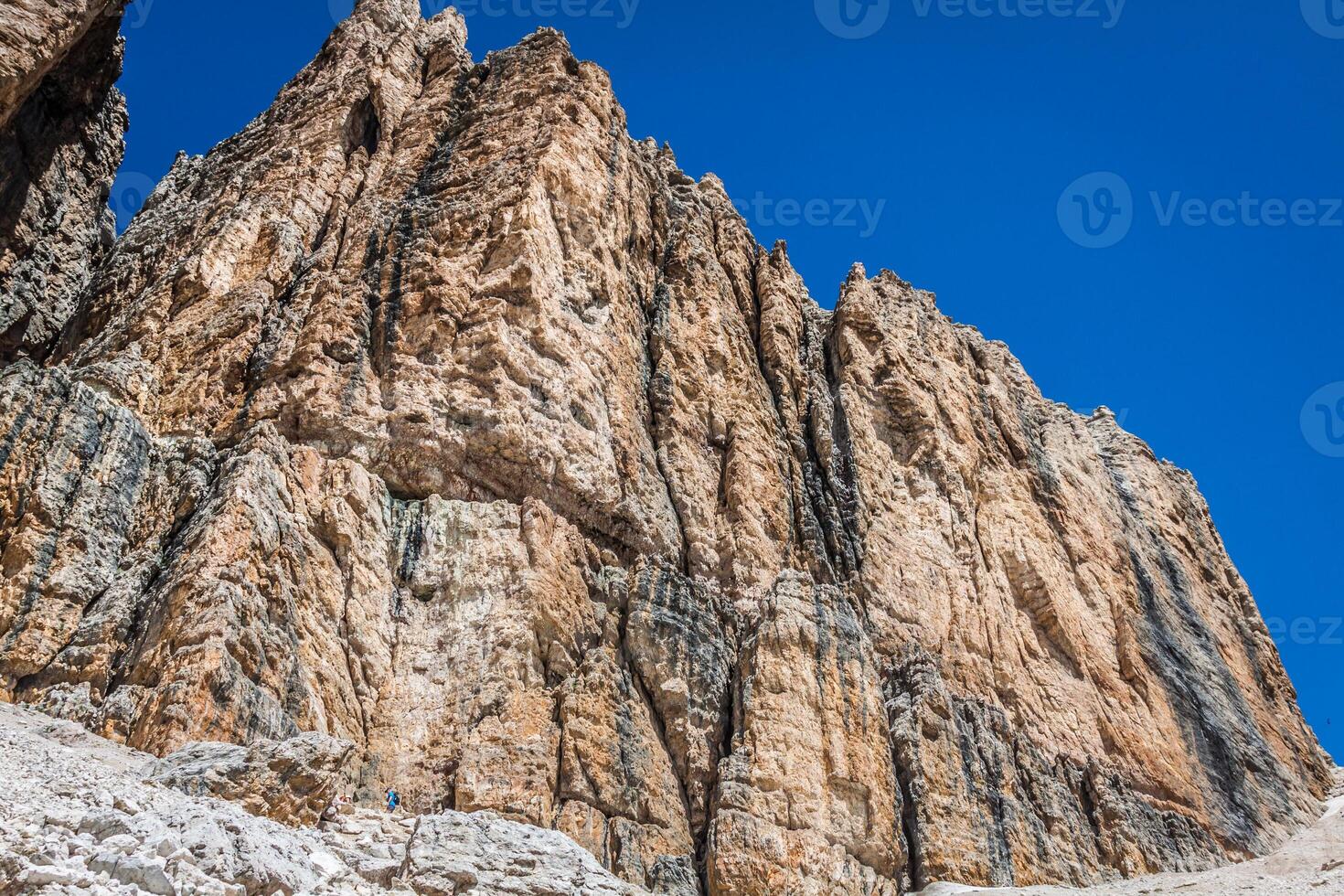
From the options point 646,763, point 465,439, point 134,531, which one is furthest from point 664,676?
point 134,531

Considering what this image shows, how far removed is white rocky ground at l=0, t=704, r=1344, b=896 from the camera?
15.7m

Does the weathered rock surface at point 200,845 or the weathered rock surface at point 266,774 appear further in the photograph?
the weathered rock surface at point 266,774

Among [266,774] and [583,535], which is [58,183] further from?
[266,774]

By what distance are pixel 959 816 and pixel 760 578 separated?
9019 mm

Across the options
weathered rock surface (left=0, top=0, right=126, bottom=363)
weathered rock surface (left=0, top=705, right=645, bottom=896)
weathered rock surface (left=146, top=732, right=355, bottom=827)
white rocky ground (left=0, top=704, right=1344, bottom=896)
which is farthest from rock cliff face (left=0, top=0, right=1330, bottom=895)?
weathered rock surface (left=0, top=705, right=645, bottom=896)

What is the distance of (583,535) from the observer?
115 ft

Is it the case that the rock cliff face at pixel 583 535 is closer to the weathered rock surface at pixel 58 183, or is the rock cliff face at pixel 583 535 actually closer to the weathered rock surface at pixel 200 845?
the weathered rock surface at pixel 58 183

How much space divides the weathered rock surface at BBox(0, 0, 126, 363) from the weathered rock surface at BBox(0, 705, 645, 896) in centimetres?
1978

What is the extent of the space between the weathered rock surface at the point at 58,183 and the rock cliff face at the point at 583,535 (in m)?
1.35

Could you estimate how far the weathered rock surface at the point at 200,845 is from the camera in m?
15.7

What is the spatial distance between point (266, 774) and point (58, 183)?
27.4 m

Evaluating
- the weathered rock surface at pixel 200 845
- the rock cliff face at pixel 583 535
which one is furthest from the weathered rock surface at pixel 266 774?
the rock cliff face at pixel 583 535

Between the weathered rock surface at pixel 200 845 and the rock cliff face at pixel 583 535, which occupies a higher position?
the rock cliff face at pixel 583 535

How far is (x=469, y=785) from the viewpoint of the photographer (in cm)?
2803
